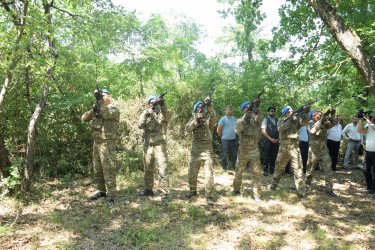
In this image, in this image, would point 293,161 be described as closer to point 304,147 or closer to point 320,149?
point 320,149

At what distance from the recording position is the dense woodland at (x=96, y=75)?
167 inches

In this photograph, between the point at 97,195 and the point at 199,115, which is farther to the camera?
the point at 97,195

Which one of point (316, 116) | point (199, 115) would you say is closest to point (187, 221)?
point (199, 115)

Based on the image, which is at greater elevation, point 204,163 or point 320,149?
point 320,149

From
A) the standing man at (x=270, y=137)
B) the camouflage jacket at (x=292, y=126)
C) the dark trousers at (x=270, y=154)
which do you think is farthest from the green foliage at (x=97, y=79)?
the dark trousers at (x=270, y=154)

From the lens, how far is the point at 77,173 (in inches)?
261

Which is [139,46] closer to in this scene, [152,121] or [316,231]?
[152,121]

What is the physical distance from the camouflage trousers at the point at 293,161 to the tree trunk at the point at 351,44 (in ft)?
6.83

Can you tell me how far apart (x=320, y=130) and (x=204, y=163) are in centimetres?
297

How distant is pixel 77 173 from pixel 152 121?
2979mm

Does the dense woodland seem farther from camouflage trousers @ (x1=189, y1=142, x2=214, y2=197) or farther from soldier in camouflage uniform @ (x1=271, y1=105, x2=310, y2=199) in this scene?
camouflage trousers @ (x1=189, y1=142, x2=214, y2=197)

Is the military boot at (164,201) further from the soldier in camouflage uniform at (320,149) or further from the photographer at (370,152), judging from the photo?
the photographer at (370,152)

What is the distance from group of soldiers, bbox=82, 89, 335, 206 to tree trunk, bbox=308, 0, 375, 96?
5.94 feet

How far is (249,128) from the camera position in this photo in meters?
5.28
